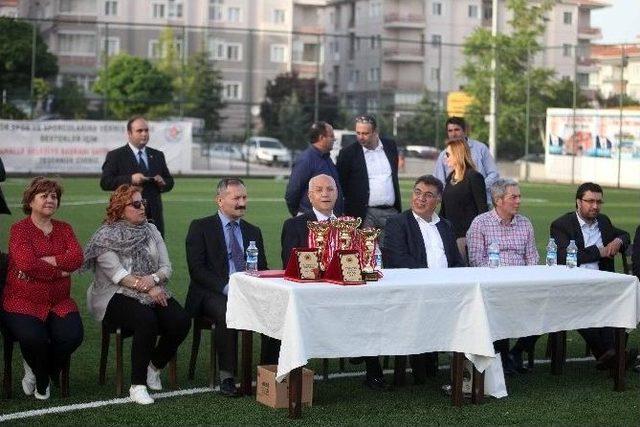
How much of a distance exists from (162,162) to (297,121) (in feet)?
123

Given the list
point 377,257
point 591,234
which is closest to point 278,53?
point 591,234

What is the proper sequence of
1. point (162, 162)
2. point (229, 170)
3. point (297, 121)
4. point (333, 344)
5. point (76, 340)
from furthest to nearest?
point (297, 121), point (229, 170), point (162, 162), point (76, 340), point (333, 344)

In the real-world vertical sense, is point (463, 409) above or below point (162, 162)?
below

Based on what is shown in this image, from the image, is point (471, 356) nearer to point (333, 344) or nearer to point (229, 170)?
point (333, 344)

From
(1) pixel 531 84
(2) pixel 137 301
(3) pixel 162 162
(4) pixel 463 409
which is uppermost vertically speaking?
(1) pixel 531 84

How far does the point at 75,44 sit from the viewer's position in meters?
66.9

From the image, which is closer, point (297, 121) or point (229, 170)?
point (229, 170)

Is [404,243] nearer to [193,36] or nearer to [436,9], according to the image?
[193,36]

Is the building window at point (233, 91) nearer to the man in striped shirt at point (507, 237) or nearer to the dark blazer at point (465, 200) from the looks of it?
the dark blazer at point (465, 200)

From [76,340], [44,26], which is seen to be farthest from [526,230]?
[44,26]

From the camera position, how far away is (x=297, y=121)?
160ft

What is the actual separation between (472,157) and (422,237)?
2.37m

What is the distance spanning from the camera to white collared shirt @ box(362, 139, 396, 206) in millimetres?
11047

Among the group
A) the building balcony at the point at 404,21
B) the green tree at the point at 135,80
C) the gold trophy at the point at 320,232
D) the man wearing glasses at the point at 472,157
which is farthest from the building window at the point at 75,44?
the gold trophy at the point at 320,232
